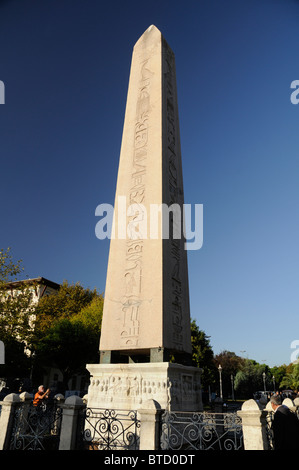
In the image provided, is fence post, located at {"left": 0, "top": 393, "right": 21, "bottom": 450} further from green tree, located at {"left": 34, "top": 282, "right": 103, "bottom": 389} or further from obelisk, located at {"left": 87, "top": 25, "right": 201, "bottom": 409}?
green tree, located at {"left": 34, "top": 282, "right": 103, "bottom": 389}

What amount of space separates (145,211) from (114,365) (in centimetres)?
412


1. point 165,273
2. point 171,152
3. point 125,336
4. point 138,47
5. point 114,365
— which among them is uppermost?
point 138,47

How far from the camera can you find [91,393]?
25.6 feet

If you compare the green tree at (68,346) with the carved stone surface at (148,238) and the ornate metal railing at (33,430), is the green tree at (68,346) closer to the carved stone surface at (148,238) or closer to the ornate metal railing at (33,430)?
the ornate metal railing at (33,430)

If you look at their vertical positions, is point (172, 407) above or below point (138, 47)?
below

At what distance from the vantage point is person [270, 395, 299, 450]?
15.3ft

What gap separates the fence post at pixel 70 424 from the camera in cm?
577

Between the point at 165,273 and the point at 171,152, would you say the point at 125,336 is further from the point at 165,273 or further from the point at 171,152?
the point at 171,152

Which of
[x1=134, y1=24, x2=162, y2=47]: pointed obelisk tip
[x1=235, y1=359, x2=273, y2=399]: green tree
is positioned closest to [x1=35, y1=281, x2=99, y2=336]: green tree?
[x1=134, y1=24, x2=162, y2=47]: pointed obelisk tip

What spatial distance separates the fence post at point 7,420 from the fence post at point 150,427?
335 centimetres

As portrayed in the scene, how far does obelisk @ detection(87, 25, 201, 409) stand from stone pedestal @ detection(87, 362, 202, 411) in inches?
0.8

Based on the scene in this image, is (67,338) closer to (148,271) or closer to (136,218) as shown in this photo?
(136,218)
